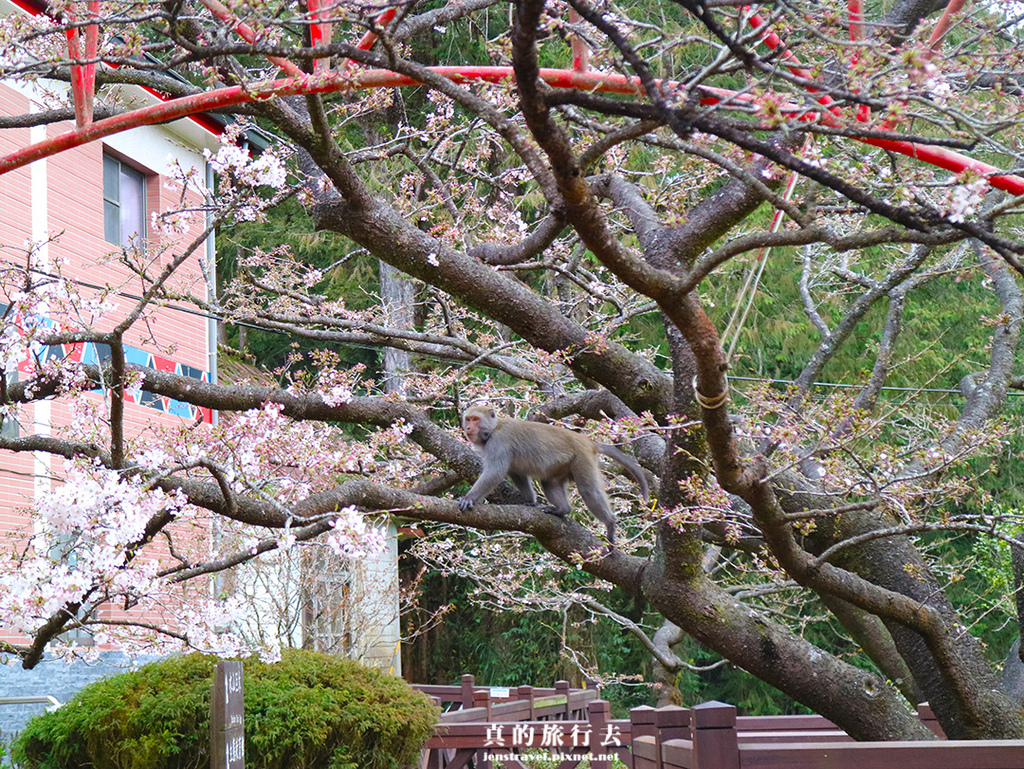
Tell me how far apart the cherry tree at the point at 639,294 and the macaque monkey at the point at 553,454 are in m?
0.26

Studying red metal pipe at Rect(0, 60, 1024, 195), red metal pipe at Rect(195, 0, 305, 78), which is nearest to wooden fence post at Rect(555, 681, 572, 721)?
red metal pipe at Rect(0, 60, 1024, 195)

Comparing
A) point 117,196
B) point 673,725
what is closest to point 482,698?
point 673,725

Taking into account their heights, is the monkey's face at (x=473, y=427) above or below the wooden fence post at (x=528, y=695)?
above

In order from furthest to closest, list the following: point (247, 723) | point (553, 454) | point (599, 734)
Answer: point (599, 734), point (553, 454), point (247, 723)

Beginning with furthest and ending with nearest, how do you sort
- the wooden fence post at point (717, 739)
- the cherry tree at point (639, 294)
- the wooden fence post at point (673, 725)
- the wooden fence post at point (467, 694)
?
the wooden fence post at point (467, 694) → the wooden fence post at point (673, 725) → the wooden fence post at point (717, 739) → the cherry tree at point (639, 294)

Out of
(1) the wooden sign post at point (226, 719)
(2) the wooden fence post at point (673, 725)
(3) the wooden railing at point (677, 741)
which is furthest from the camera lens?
(2) the wooden fence post at point (673, 725)

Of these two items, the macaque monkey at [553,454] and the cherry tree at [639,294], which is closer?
the cherry tree at [639,294]

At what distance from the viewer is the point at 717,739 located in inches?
134

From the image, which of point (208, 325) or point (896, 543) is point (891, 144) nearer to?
point (896, 543)

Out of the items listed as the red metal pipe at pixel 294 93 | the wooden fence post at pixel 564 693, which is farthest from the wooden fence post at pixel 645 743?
the wooden fence post at pixel 564 693

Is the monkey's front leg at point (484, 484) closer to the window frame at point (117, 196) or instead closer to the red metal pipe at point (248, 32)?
the red metal pipe at point (248, 32)

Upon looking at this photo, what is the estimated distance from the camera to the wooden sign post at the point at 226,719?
3.94 m

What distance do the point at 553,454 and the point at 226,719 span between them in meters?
3.10

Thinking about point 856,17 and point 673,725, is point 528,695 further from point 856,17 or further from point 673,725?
point 856,17
